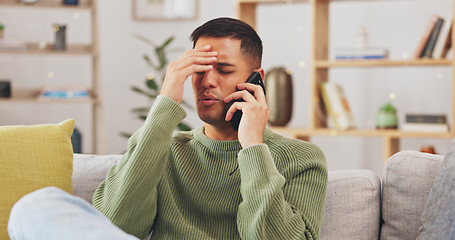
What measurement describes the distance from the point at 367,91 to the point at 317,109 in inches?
23.5

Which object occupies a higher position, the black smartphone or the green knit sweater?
the black smartphone

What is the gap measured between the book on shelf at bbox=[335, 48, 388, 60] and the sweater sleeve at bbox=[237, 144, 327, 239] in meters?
1.88

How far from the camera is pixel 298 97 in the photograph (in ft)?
12.7

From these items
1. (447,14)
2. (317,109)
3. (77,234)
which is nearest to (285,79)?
(317,109)

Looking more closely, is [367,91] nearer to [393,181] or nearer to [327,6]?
[327,6]

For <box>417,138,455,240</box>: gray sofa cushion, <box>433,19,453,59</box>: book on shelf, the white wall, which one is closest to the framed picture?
the white wall

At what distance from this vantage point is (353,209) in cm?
149

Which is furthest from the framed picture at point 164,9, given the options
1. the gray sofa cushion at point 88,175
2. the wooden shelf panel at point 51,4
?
the gray sofa cushion at point 88,175

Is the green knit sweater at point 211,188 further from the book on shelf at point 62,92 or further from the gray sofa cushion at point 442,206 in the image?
the book on shelf at point 62,92

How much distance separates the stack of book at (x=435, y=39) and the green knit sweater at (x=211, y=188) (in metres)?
1.85

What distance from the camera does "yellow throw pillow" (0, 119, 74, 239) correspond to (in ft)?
4.94

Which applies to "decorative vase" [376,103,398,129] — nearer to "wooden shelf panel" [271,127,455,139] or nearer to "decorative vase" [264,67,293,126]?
"wooden shelf panel" [271,127,455,139]

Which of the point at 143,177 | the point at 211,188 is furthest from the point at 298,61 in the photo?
the point at 143,177

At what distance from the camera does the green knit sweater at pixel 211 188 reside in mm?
1272
